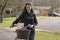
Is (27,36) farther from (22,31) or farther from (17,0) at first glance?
Result: (17,0)

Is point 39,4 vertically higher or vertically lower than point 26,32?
lower

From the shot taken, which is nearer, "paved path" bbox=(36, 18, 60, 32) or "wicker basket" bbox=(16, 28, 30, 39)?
"wicker basket" bbox=(16, 28, 30, 39)

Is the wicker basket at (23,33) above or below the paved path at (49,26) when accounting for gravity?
above

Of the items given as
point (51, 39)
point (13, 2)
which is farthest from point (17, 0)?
point (51, 39)

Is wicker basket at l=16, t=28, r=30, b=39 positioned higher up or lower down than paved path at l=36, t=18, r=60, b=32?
higher up

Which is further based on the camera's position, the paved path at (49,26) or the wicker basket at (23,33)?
the paved path at (49,26)

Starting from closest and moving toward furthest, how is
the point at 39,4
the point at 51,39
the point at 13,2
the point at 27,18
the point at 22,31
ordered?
1. the point at 22,31
2. the point at 27,18
3. the point at 51,39
4. the point at 13,2
5. the point at 39,4

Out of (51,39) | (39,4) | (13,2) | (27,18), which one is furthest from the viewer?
(39,4)

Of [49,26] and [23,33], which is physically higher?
[23,33]

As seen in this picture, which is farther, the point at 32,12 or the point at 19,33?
the point at 32,12

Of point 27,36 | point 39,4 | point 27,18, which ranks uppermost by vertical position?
point 27,18

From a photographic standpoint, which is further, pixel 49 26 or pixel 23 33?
pixel 49 26

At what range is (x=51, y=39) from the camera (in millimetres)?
12750

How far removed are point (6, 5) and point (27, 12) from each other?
21.3 meters
